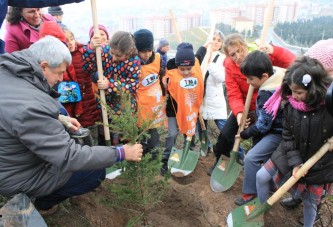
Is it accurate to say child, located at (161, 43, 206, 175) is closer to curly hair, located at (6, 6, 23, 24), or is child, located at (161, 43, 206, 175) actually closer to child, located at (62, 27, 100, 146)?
child, located at (62, 27, 100, 146)

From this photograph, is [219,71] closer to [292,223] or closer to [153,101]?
[153,101]

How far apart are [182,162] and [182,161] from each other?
14 millimetres

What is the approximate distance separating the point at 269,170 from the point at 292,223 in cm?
81

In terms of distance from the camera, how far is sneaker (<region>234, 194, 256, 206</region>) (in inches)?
128

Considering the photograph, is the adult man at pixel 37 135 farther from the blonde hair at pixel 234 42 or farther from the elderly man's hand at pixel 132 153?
the blonde hair at pixel 234 42

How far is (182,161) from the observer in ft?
13.1

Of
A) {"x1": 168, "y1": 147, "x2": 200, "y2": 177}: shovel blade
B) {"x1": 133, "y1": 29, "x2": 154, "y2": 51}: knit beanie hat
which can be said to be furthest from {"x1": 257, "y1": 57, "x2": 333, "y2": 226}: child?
{"x1": 133, "y1": 29, "x2": 154, "y2": 51}: knit beanie hat

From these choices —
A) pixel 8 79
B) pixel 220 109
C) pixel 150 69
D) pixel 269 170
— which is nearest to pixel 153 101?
pixel 150 69

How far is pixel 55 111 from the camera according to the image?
2094mm

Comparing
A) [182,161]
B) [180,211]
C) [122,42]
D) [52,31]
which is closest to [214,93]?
[182,161]

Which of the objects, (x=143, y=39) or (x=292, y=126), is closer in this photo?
(x=292, y=126)

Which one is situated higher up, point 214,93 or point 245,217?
point 214,93

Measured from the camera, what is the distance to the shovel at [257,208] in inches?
96.9

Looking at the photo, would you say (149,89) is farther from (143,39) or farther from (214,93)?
(214,93)
